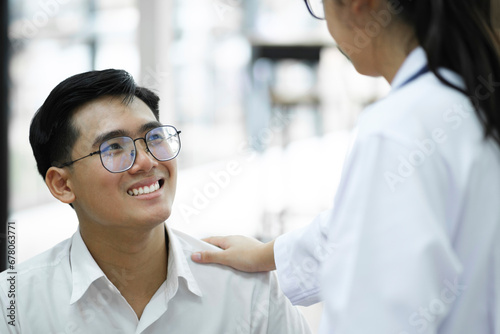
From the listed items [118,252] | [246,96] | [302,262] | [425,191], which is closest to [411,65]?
[425,191]

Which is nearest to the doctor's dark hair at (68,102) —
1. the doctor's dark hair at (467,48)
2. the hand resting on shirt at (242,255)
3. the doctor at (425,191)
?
the hand resting on shirt at (242,255)

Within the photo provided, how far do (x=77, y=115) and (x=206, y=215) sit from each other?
156 inches

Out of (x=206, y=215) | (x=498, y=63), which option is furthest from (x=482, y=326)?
(x=206, y=215)

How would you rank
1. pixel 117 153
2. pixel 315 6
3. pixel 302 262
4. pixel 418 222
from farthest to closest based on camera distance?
pixel 117 153
pixel 302 262
pixel 315 6
pixel 418 222

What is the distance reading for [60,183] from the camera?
167 centimetres

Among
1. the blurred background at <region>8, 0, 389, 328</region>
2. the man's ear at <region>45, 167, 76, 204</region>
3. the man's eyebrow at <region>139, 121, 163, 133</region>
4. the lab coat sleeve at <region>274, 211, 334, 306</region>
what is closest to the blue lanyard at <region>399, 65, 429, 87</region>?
the lab coat sleeve at <region>274, 211, 334, 306</region>

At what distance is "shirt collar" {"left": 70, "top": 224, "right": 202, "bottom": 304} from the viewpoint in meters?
1.57

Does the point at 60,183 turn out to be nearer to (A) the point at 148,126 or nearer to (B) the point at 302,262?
(A) the point at 148,126

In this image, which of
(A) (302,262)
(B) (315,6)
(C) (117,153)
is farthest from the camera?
(C) (117,153)

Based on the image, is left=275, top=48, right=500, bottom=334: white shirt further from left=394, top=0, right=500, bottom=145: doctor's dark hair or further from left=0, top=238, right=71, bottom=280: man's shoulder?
left=0, top=238, right=71, bottom=280: man's shoulder

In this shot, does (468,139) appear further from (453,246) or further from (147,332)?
(147,332)

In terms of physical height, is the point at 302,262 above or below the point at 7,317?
above

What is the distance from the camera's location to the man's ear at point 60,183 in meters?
1.64

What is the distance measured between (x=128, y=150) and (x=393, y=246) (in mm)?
951
